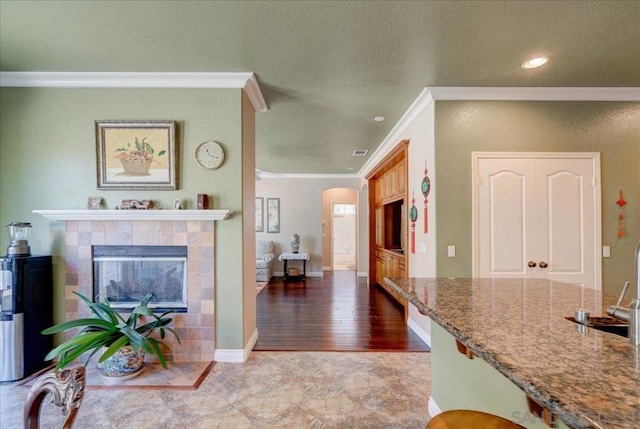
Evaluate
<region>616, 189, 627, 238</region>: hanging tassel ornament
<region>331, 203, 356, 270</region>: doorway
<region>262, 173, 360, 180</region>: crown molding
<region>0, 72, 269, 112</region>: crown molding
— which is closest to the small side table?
<region>262, 173, 360, 180</region>: crown molding

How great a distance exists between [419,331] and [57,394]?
3.36 metres

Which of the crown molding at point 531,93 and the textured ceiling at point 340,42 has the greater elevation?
the textured ceiling at point 340,42

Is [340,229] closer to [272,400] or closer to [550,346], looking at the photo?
[272,400]

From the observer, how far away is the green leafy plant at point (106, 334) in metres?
2.20

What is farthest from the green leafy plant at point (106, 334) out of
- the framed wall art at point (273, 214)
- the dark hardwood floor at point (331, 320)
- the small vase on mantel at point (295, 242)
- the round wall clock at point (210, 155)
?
the framed wall art at point (273, 214)

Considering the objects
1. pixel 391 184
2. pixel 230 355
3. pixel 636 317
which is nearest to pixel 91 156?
pixel 230 355

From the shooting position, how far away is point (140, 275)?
2.82m

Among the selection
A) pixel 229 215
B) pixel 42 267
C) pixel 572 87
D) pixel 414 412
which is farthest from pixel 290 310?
pixel 572 87

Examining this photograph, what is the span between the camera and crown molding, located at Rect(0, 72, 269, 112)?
8.89 ft

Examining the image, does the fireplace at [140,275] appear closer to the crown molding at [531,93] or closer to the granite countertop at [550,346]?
the granite countertop at [550,346]

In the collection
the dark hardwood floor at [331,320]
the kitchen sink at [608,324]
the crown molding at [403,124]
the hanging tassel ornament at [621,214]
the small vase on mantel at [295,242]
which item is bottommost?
the dark hardwood floor at [331,320]

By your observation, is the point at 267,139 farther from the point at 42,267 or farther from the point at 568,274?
the point at 568,274

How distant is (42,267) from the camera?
2.65m

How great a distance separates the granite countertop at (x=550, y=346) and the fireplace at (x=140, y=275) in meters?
2.20
